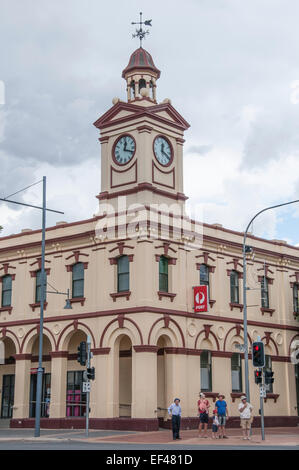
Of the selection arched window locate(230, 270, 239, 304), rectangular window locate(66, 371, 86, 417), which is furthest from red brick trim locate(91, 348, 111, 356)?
arched window locate(230, 270, 239, 304)

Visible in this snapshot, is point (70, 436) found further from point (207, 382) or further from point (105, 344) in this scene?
point (207, 382)

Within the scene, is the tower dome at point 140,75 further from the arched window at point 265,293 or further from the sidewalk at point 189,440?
the sidewalk at point 189,440

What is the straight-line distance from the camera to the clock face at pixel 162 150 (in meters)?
39.1

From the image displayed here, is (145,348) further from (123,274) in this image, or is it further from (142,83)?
(142,83)

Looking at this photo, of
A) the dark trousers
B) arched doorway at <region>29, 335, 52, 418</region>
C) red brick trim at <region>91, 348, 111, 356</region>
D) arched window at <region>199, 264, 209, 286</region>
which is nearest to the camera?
the dark trousers

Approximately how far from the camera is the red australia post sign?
37.5 meters

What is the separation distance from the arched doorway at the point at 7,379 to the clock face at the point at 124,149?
1312cm

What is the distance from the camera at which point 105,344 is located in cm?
3703

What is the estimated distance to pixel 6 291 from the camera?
142 ft

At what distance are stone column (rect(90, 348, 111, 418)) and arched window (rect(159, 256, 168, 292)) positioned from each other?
425 centimetres

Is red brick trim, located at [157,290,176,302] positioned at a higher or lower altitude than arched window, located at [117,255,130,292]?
lower

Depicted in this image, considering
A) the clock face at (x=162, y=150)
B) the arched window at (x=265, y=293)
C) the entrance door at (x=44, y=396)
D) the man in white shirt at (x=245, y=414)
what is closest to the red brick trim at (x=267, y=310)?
the arched window at (x=265, y=293)

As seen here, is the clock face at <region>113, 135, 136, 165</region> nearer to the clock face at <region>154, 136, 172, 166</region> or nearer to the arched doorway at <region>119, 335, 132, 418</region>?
the clock face at <region>154, 136, 172, 166</region>

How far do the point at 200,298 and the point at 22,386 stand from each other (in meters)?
11.5
